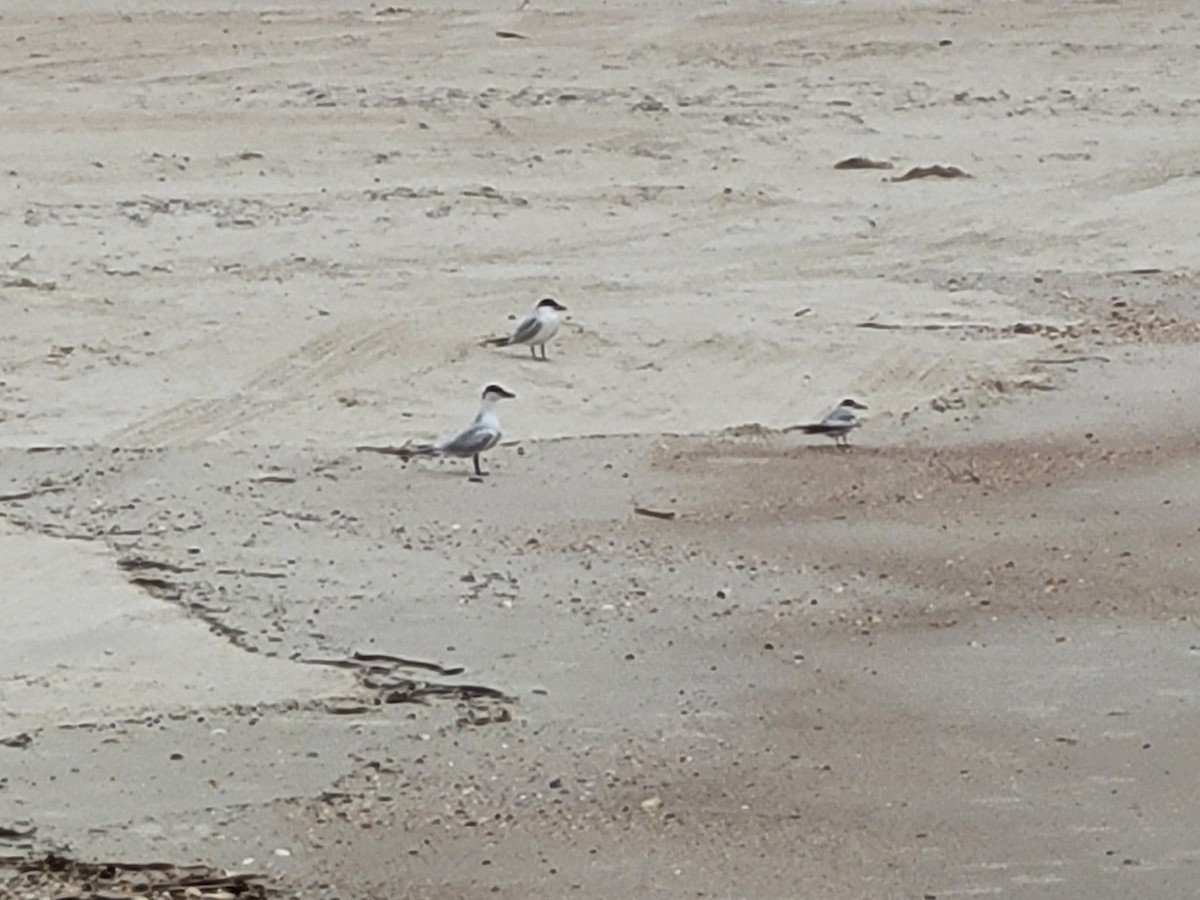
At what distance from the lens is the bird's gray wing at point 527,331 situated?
11.3m

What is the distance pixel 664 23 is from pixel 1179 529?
1336 centimetres

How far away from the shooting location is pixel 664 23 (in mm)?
21656

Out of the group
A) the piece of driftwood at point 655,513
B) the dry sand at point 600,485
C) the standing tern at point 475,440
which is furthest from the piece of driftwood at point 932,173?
the piece of driftwood at point 655,513

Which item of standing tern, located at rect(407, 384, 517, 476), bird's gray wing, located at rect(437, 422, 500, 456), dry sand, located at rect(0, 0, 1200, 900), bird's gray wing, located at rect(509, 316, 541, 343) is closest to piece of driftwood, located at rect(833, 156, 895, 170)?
dry sand, located at rect(0, 0, 1200, 900)

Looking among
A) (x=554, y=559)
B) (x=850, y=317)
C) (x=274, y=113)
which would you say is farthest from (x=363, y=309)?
(x=274, y=113)

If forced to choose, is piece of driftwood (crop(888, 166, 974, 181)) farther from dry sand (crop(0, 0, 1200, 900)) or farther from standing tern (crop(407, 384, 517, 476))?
standing tern (crop(407, 384, 517, 476))

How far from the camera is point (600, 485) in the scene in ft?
30.8

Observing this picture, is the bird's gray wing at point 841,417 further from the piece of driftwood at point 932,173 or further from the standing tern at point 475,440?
the piece of driftwood at point 932,173

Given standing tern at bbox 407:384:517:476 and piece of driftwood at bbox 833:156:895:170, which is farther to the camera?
piece of driftwood at bbox 833:156:895:170

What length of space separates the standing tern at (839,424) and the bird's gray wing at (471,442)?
4.12ft

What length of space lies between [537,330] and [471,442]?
6.60 ft

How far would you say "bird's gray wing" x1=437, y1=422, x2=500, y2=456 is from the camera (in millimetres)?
9367

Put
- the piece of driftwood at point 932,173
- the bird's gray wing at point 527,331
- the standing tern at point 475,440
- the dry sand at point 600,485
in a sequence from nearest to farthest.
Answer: the dry sand at point 600,485
the standing tern at point 475,440
the bird's gray wing at point 527,331
the piece of driftwood at point 932,173

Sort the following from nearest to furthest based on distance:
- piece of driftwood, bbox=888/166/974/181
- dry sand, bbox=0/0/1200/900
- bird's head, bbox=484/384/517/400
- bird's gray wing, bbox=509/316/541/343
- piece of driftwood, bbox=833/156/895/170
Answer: dry sand, bbox=0/0/1200/900 < bird's head, bbox=484/384/517/400 < bird's gray wing, bbox=509/316/541/343 < piece of driftwood, bbox=888/166/974/181 < piece of driftwood, bbox=833/156/895/170
